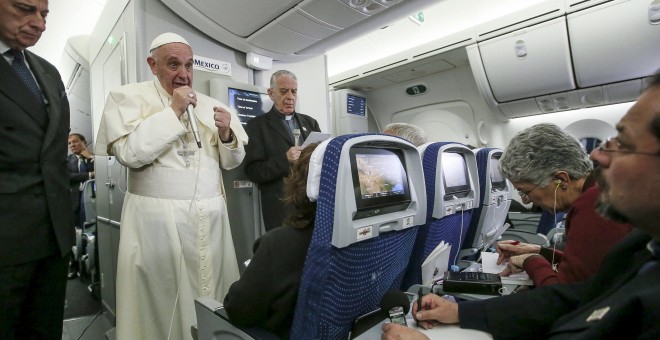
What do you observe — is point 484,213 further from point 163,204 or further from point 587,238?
point 163,204

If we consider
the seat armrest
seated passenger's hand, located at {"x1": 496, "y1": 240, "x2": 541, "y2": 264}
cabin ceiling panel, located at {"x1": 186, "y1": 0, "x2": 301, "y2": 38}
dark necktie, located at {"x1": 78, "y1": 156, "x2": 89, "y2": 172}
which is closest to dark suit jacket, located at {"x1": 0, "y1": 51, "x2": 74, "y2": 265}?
the seat armrest

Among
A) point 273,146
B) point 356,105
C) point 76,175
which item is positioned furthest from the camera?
point 356,105

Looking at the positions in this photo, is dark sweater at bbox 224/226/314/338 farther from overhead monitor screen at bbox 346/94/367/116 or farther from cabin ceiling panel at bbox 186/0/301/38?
overhead monitor screen at bbox 346/94/367/116

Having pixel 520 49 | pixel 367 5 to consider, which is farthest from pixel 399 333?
pixel 520 49

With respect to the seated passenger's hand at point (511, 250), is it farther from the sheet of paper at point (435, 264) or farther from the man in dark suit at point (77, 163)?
the man in dark suit at point (77, 163)

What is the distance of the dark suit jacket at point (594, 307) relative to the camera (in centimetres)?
69

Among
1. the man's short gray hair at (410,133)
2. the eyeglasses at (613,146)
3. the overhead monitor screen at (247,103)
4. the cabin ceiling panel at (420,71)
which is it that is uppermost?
the cabin ceiling panel at (420,71)

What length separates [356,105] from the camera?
6488mm

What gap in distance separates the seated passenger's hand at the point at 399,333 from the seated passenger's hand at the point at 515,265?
0.92 m

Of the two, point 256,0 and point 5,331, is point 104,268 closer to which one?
point 5,331

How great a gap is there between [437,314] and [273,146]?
2072 millimetres

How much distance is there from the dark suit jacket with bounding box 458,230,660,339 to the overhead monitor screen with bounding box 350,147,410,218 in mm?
457

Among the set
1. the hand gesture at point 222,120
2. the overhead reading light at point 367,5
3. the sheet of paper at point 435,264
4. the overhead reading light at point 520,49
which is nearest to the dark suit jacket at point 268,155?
the hand gesture at point 222,120

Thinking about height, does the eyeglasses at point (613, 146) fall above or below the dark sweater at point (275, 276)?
above
